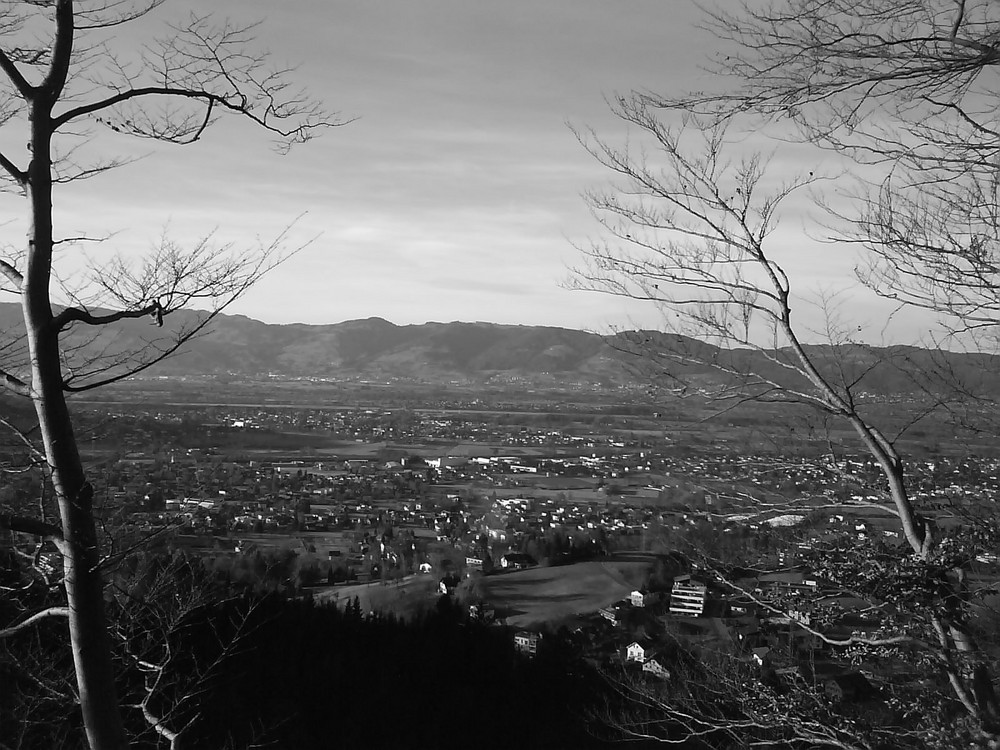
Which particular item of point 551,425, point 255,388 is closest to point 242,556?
point 551,425

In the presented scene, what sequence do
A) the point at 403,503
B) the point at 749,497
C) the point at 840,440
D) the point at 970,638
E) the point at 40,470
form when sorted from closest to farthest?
1. the point at 40,470
2. the point at 970,638
3. the point at 749,497
4. the point at 840,440
5. the point at 403,503

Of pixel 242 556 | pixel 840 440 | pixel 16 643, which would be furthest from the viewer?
pixel 242 556

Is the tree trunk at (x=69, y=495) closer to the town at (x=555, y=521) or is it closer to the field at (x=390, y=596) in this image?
the town at (x=555, y=521)

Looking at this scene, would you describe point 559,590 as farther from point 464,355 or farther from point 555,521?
point 464,355

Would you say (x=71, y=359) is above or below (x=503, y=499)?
above

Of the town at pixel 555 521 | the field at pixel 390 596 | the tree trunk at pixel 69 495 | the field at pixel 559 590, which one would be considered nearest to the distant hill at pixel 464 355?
the tree trunk at pixel 69 495

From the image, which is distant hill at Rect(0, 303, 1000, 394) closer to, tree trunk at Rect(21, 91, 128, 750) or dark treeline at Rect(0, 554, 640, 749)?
tree trunk at Rect(21, 91, 128, 750)

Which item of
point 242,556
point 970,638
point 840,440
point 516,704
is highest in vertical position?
point 840,440

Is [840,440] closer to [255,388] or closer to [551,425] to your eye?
[551,425]
